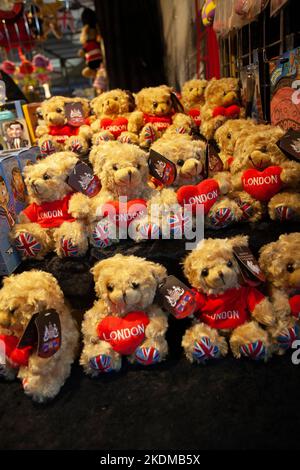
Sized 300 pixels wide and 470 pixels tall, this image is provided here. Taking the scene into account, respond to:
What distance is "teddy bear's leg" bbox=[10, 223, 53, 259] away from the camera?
124cm

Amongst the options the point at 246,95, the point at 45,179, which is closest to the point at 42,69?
the point at 246,95

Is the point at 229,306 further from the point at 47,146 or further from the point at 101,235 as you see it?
the point at 47,146

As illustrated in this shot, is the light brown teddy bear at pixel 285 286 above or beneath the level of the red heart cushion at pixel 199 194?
beneath

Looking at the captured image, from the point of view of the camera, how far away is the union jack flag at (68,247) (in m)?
1.21

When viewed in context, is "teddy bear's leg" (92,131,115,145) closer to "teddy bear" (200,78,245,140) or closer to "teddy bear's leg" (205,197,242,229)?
"teddy bear" (200,78,245,140)

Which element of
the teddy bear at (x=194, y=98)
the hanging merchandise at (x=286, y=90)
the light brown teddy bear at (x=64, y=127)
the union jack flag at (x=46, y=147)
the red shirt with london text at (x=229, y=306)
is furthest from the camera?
the teddy bear at (x=194, y=98)

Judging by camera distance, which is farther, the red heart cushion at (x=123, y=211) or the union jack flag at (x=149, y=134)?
the union jack flag at (x=149, y=134)

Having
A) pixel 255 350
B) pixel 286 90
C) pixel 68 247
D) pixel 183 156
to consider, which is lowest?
pixel 255 350

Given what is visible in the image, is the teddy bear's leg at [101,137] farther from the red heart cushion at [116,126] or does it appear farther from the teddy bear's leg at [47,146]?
the teddy bear's leg at [47,146]

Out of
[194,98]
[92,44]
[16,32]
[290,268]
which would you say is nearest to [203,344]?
[290,268]

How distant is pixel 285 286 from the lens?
1.08 metres

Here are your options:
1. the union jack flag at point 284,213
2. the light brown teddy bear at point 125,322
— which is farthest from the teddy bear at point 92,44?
the light brown teddy bear at point 125,322

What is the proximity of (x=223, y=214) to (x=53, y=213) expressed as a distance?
1.96 ft

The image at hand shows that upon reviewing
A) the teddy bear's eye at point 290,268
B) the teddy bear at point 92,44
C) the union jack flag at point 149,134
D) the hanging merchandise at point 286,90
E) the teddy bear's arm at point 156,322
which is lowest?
the teddy bear's arm at point 156,322
